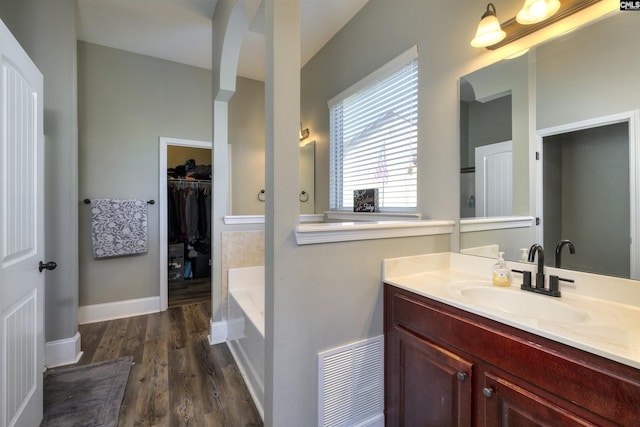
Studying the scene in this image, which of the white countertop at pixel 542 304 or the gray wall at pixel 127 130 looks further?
the gray wall at pixel 127 130

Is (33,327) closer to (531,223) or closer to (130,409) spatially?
(130,409)

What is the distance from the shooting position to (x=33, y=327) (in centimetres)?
144

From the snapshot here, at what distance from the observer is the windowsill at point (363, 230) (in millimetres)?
1258

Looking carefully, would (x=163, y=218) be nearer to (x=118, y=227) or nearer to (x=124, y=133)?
(x=118, y=227)

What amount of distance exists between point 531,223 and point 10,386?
8.11ft

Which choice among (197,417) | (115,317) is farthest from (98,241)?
(197,417)

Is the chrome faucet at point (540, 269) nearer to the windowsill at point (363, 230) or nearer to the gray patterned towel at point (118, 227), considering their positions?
the windowsill at point (363, 230)

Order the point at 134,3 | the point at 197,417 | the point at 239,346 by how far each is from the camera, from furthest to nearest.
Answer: the point at 134,3, the point at 239,346, the point at 197,417

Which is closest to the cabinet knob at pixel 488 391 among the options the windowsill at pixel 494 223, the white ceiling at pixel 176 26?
the windowsill at pixel 494 223

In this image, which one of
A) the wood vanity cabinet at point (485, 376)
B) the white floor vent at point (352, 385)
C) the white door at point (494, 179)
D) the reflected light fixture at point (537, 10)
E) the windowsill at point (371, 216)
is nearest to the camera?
the wood vanity cabinet at point (485, 376)

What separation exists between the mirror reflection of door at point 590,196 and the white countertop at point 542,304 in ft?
0.32

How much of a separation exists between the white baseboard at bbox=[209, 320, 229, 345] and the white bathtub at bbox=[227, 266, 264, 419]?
0.07 metres

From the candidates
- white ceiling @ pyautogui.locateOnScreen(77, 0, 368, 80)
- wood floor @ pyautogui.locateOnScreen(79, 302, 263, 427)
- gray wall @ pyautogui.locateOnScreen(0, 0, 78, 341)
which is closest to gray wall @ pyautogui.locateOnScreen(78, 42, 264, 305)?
white ceiling @ pyautogui.locateOnScreen(77, 0, 368, 80)

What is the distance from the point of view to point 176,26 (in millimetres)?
2709
